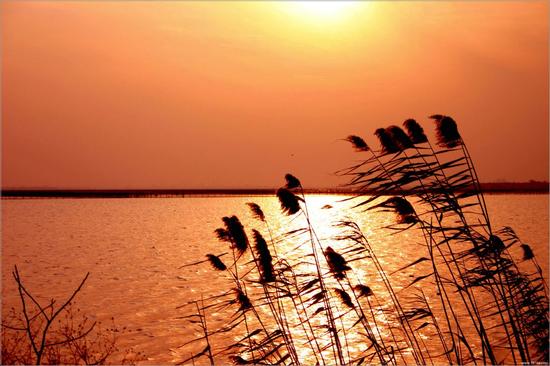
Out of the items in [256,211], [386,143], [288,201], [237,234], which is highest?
[386,143]

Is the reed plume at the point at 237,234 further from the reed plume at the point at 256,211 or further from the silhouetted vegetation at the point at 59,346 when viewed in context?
the silhouetted vegetation at the point at 59,346

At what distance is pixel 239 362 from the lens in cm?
776

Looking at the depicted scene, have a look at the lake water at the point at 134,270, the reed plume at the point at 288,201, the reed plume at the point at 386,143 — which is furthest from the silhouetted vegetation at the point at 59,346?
the reed plume at the point at 386,143

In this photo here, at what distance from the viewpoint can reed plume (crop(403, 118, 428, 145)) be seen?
6.68m

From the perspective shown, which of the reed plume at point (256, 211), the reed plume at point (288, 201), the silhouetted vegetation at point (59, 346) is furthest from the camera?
→ the silhouetted vegetation at point (59, 346)

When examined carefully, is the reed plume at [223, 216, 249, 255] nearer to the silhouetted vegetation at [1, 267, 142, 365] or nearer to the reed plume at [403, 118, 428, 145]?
the reed plume at [403, 118, 428, 145]

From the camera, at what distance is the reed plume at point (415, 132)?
668cm

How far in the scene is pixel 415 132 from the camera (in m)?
6.71

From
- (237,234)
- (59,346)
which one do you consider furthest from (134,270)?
(237,234)

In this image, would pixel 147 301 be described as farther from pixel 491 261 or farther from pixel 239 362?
pixel 491 261

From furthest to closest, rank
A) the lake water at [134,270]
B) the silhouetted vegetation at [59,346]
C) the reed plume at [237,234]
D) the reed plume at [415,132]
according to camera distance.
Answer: the lake water at [134,270], the silhouetted vegetation at [59,346], the reed plume at [237,234], the reed plume at [415,132]

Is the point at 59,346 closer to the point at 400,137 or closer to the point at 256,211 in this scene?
the point at 256,211

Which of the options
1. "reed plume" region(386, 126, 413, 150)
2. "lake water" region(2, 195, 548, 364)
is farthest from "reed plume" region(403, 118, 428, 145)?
"lake water" region(2, 195, 548, 364)

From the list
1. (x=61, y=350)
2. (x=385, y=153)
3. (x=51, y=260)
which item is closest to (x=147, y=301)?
(x=61, y=350)
